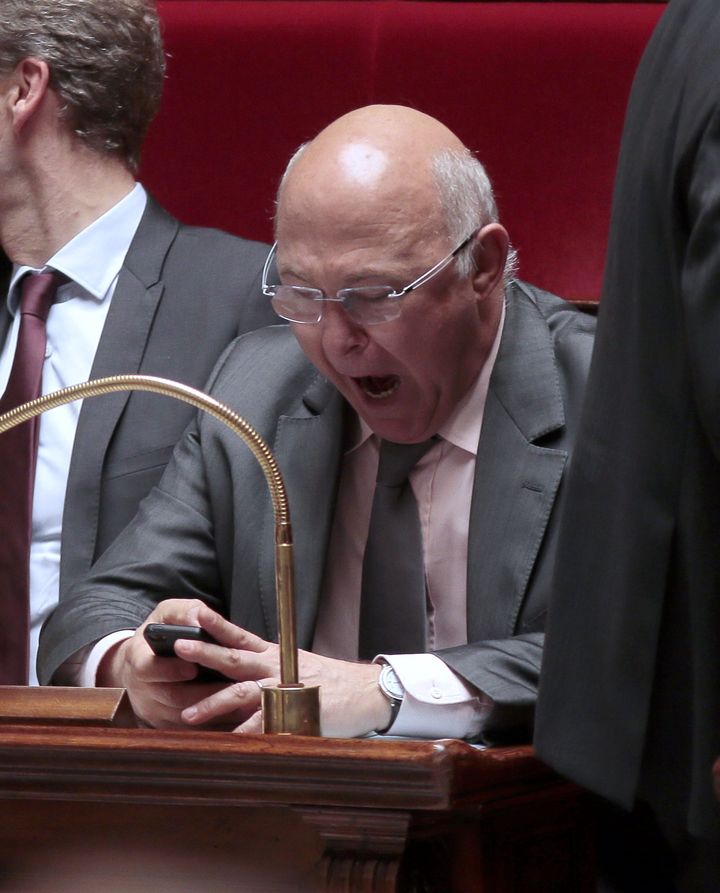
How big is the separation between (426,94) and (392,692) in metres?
1.24

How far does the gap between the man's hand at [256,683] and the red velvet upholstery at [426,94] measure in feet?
3.46

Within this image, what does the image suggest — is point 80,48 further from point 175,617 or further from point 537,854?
point 537,854

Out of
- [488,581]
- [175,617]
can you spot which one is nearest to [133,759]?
[175,617]

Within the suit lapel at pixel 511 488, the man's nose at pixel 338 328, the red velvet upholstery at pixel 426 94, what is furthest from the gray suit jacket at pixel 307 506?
the red velvet upholstery at pixel 426 94

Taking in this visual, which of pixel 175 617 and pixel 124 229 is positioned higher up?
pixel 124 229

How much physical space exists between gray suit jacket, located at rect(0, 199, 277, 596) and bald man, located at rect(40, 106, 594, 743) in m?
0.18

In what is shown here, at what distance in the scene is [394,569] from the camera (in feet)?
5.84

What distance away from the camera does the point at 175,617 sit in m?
1.56

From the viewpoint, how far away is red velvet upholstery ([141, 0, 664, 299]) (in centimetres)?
242

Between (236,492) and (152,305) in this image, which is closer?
(236,492)

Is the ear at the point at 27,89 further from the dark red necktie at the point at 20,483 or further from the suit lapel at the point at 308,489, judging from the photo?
the suit lapel at the point at 308,489

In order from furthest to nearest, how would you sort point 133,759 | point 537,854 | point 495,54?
1. point 495,54
2. point 537,854
3. point 133,759

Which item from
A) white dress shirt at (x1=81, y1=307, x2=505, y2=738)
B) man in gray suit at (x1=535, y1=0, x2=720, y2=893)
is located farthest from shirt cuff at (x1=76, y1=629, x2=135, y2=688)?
man in gray suit at (x1=535, y1=0, x2=720, y2=893)

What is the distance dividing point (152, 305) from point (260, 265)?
0.17 m
